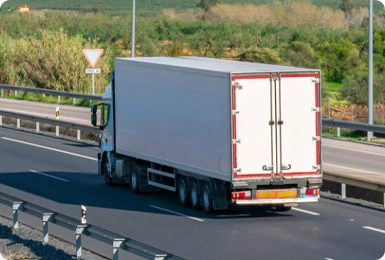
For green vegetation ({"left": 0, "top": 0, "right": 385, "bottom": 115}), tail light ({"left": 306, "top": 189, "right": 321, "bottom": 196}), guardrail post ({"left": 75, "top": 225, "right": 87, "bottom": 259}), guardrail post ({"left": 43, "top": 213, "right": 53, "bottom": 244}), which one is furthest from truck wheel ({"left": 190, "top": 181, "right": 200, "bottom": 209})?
green vegetation ({"left": 0, "top": 0, "right": 385, "bottom": 115})

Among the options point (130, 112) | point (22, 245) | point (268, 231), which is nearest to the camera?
point (22, 245)

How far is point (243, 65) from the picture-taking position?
1980 centimetres

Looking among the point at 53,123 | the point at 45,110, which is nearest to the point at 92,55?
the point at 45,110

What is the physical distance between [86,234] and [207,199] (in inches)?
202

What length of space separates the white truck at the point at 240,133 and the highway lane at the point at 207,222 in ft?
1.69

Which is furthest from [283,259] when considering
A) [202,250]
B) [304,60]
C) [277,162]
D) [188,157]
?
[304,60]

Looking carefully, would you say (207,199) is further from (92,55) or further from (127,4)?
(127,4)

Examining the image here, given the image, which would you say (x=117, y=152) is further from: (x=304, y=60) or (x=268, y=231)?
(x=304, y=60)

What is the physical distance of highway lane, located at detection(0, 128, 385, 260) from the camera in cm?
1571

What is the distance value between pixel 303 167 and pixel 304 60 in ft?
140

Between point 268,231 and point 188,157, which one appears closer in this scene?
point 268,231

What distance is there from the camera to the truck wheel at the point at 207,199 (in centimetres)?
1920

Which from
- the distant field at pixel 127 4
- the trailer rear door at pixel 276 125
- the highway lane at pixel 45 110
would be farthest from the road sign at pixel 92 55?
the distant field at pixel 127 4

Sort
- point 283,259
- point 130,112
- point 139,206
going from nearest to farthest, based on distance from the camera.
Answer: point 283,259 → point 139,206 → point 130,112
